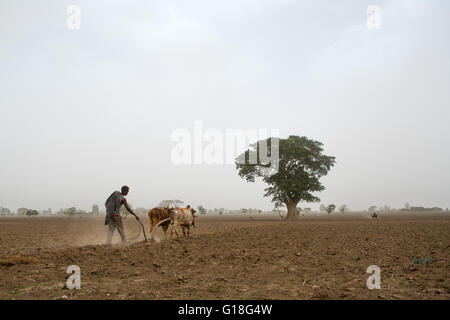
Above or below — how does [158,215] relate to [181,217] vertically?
above

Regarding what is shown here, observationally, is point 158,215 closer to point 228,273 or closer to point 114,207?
point 114,207

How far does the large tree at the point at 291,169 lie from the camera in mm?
41906

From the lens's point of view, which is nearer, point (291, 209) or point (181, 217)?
point (181, 217)

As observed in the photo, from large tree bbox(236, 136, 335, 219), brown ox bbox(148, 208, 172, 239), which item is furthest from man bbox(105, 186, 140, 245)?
A: large tree bbox(236, 136, 335, 219)

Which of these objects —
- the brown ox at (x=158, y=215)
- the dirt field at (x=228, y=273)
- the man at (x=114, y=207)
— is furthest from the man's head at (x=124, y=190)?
the brown ox at (x=158, y=215)

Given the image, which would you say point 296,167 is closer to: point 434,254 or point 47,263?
point 434,254

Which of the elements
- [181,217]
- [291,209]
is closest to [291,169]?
[291,209]

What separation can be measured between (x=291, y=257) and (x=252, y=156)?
118ft

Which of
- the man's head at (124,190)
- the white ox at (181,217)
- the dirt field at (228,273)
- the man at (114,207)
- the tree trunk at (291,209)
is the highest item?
the man's head at (124,190)

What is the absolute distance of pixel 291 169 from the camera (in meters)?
43.6

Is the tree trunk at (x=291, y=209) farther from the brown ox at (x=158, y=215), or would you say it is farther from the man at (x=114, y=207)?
the man at (x=114, y=207)

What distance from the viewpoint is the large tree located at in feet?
137

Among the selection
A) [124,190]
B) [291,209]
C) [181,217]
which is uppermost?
[124,190]
